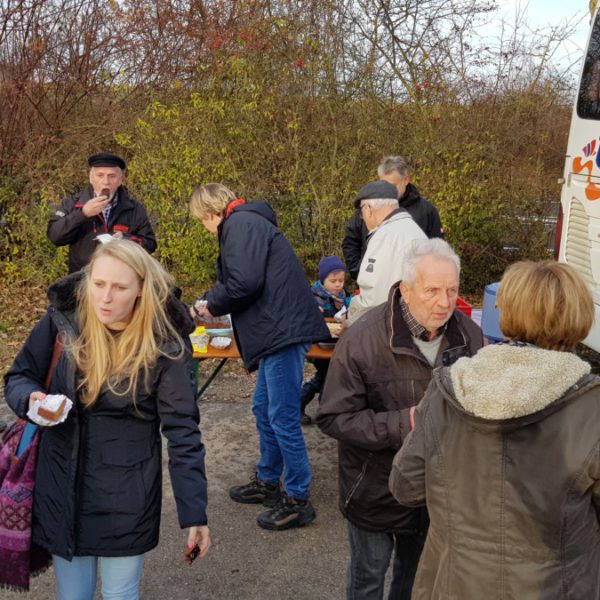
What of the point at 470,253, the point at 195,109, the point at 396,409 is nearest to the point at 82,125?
the point at 195,109

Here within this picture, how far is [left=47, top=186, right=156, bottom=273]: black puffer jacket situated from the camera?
16.2 ft

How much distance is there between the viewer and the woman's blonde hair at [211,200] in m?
3.77

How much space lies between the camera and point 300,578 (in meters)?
3.45

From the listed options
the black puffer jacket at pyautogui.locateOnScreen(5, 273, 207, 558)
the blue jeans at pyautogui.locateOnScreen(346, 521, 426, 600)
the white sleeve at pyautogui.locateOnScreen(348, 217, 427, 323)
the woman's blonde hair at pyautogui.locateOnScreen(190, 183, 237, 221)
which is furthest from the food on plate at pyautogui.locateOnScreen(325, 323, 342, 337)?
the black puffer jacket at pyautogui.locateOnScreen(5, 273, 207, 558)

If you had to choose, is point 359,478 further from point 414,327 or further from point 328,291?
point 328,291

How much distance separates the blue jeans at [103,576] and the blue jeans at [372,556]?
2.63 ft

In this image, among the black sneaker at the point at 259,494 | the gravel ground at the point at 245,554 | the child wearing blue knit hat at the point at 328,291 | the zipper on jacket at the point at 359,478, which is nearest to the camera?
the zipper on jacket at the point at 359,478

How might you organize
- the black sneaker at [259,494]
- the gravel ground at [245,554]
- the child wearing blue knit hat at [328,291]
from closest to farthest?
1. the gravel ground at [245,554]
2. the black sneaker at [259,494]
3. the child wearing blue knit hat at [328,291]

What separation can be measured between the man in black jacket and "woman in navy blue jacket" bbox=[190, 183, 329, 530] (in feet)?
5.37

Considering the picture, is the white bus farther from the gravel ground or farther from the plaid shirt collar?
the plaid shirt collar

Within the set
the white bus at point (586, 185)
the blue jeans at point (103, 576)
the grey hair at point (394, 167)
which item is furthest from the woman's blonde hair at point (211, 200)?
the white bus at point (586, 185)

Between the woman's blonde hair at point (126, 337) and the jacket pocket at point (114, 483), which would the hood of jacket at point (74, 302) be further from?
the jacket pocket at point (114, 483)

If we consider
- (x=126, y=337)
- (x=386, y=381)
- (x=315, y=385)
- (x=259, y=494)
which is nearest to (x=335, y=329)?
(x=315, y=385)

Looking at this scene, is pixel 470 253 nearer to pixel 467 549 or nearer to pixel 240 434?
pixel 240 434
